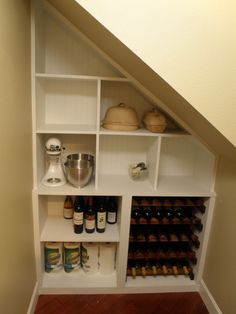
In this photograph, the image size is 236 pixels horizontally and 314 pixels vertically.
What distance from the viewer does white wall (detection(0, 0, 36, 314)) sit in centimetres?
103

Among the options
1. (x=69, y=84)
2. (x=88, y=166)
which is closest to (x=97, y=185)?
(x=88, y=166)

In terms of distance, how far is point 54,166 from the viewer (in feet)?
5.53

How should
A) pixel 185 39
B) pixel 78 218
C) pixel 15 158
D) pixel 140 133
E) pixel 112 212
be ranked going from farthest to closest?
pixel 112 212, pixel 78 218, pixel 140 133, pixel 15 158, pixel 185 39

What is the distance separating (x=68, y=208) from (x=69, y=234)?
21 cm

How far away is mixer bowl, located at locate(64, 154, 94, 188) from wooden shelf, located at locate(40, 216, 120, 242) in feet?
1.14

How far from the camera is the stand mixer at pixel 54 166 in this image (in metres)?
1.62

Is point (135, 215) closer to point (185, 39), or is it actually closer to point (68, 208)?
point (68, 208)

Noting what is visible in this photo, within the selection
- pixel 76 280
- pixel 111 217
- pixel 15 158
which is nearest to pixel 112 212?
pixel 111 217

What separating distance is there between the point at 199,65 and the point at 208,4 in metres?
0.23

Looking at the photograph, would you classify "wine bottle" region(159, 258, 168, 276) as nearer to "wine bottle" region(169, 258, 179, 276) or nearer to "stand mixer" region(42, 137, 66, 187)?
"wine bottle" region(169, 258, 179, 276)

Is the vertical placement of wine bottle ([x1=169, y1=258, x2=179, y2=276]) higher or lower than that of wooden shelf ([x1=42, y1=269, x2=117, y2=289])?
higher

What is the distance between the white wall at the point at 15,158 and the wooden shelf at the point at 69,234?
0.63ft

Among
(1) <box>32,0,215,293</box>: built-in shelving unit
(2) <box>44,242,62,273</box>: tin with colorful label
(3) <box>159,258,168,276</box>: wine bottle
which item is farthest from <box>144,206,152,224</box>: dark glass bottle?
(2) <box>44,242,62,273</box>: tin with colorful label

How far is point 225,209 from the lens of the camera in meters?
1.56
